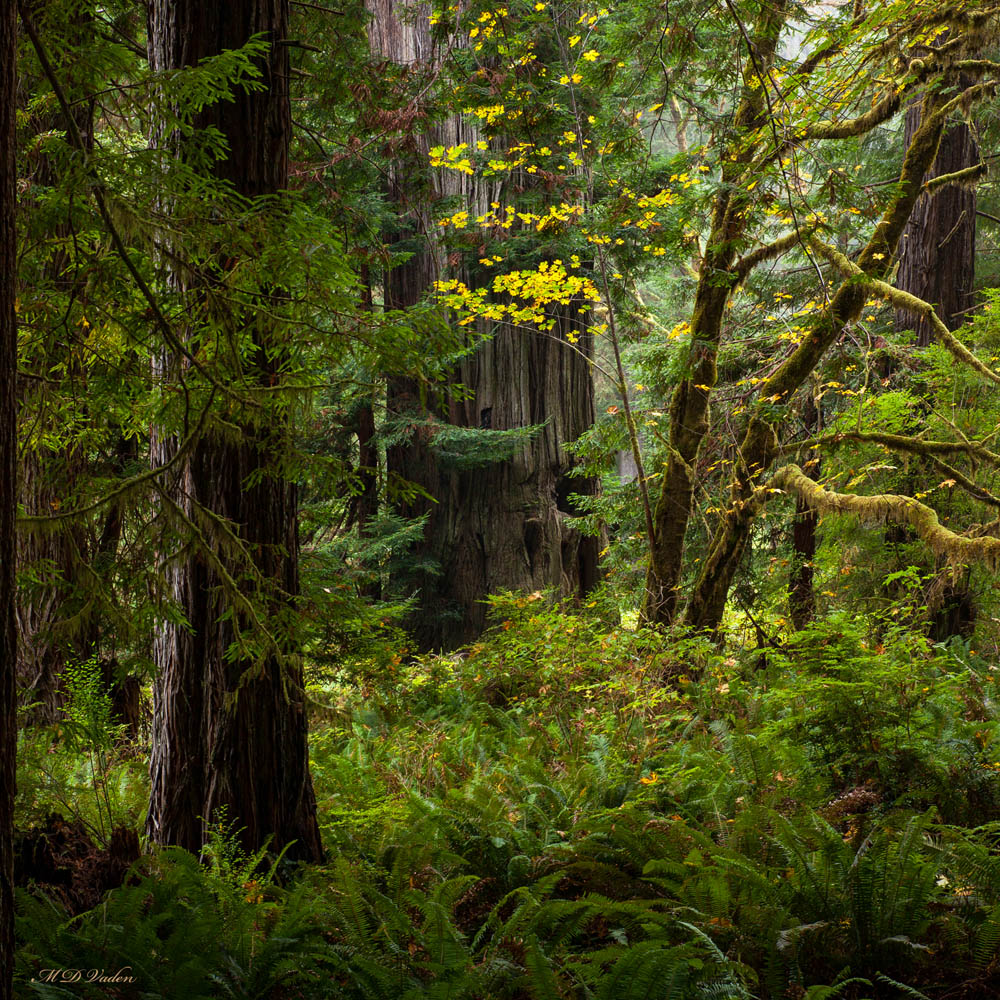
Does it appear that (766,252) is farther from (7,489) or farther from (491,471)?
(7,489)

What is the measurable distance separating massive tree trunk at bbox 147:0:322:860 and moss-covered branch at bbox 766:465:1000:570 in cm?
474

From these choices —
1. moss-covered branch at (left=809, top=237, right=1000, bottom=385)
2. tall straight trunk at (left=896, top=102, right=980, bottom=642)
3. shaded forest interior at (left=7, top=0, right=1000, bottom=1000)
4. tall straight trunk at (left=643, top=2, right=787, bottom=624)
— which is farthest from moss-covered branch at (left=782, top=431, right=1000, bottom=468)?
tall straight trunk at (left=896, top=102, right=980, bottom=642)

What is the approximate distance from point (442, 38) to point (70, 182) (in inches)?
184

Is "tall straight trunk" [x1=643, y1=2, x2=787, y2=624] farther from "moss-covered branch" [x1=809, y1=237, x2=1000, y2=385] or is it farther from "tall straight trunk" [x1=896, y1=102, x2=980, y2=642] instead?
"tall straight trunk" [x1=896, y1=102, x2=980, y2=642]

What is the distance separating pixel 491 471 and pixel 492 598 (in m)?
2.76

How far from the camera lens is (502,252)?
34.2 ft

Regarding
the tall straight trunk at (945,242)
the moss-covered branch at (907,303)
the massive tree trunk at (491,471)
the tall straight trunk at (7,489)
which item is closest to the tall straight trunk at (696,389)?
the moss-covered branch at (907,303)

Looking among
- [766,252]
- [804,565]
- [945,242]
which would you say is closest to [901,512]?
A: [804,565]

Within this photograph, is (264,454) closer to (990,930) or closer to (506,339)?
(990,930)

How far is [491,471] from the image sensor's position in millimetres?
11156

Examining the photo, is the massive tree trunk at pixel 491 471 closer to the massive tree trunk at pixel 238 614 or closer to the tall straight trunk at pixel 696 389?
the tall straight trunk at pixel 696 389

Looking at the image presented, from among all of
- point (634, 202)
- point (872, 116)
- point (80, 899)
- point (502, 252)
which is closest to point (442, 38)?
point (634, 202)

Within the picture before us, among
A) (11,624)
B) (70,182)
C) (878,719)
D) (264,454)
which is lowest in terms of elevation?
(878,719)

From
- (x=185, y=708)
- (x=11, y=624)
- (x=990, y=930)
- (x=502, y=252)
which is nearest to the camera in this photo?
(x=11, y=624)
